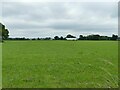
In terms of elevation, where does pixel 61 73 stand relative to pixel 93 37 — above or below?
below

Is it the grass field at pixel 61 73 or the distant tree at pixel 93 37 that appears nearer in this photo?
the grass field at pixel 61 73

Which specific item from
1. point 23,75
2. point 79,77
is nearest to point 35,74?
point 23,75

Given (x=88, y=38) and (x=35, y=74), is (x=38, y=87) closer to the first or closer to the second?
(x=35, y=74)

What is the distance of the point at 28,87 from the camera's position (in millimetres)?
9484

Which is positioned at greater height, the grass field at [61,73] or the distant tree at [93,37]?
the distant tree at [93,37]

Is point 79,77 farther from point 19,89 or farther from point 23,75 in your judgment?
point 19,89

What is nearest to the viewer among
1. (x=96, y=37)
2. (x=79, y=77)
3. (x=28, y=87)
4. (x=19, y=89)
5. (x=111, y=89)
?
(x=111, y=89)

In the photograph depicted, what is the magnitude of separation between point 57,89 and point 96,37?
5415 inches

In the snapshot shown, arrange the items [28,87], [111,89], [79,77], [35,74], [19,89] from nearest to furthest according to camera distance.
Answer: [111,89] → [19,89] → [28,87] → [79,77] → [35,74]

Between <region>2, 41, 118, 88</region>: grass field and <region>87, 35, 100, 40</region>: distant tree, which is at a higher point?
<region>87, 35, 100, 40</region>: distant tree

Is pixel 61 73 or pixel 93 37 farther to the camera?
pixel 93 37

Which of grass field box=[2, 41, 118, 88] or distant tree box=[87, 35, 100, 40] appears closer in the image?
grass field box=[2, 41, 118, 88]

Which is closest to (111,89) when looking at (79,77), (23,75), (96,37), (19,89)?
(19,89)

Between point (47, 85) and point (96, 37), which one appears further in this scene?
point (96, 37)
